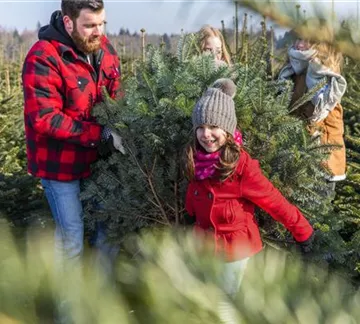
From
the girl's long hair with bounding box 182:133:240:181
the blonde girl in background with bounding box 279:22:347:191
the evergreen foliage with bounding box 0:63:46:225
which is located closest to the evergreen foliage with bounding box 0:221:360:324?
the girl's long hair with bounding box 182:133:240:181

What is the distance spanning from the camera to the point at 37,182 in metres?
5.24

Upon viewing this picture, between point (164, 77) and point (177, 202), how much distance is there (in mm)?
662

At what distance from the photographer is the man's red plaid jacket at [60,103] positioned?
2812mm

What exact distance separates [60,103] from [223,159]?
0.93 m

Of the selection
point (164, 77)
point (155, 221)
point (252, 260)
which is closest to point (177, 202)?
point (155, 221)

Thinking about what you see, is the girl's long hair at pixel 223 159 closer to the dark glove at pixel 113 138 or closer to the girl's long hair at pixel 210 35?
the dark glove at pixel 113 138

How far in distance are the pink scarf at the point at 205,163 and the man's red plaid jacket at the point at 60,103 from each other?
0.60 meters

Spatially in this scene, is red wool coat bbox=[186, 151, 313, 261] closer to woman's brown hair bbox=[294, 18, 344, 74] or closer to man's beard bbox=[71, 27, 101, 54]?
man's beard bbox=[71, 27, 101, 54]

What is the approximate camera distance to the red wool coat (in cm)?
260

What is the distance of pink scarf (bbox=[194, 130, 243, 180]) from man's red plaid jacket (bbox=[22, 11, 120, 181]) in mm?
601

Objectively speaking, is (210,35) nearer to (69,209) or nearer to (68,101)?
(68,101)

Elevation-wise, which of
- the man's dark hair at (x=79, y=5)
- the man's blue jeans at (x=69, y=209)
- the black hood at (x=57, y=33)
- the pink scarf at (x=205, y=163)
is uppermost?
the man's dark hair at (x=79, y=5)

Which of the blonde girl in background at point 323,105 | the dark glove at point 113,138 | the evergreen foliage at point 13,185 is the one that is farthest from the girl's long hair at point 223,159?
the evergreen foliage at point 13,185

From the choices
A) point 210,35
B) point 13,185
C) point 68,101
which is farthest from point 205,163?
point 13,185
